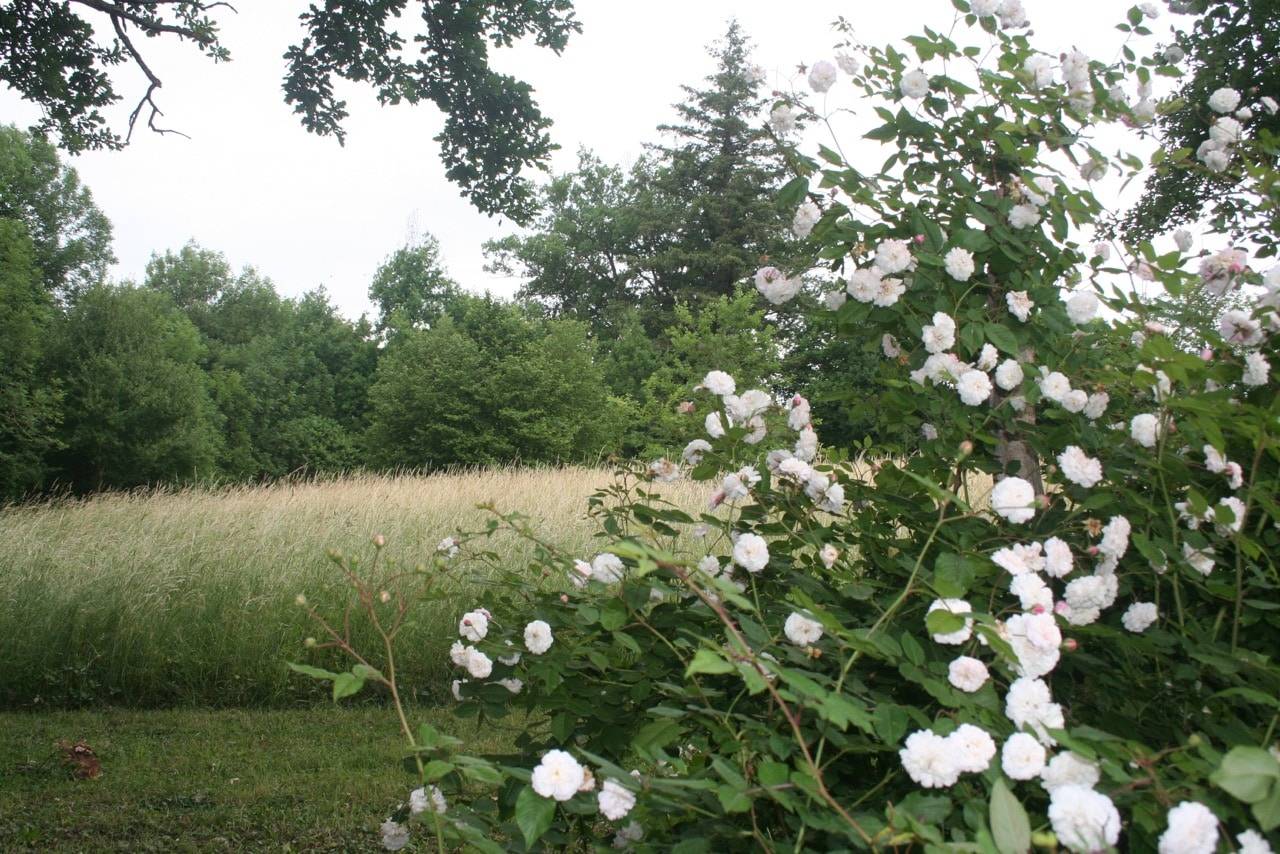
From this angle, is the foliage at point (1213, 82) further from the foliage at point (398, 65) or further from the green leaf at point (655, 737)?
the green leaf at point (655, 737)

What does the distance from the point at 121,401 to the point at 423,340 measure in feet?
23.3

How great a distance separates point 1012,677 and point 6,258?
2436cm

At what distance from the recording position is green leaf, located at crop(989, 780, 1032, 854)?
923mm

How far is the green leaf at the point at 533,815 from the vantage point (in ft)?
4.05

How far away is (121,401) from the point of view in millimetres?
22156

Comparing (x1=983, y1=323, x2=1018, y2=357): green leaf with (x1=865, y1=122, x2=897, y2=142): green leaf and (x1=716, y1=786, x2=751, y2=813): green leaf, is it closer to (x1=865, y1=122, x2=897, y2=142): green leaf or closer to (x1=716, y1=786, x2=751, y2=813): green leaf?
(x1=865, y1=122, x2=897, y2=142): green leaf

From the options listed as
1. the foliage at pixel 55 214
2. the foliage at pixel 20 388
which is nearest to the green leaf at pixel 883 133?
the foliage at pixel 20 388

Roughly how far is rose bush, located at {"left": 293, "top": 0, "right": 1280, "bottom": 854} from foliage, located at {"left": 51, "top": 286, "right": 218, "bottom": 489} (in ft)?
71.2

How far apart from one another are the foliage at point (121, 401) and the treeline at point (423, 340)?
0.05 metres

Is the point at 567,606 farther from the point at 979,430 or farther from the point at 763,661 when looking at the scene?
the point at 979,430

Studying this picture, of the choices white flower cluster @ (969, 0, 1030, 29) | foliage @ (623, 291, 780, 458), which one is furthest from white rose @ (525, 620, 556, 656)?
foliage @ (623, 291, 780, 458)

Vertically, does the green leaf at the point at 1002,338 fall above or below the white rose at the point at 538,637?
above

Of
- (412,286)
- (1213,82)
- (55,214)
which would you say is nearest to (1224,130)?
(1213,82)

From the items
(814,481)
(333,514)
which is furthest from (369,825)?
(333,514)
